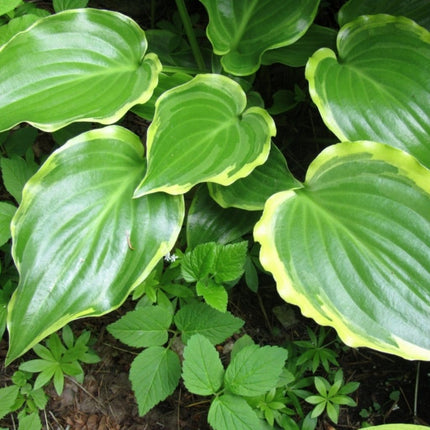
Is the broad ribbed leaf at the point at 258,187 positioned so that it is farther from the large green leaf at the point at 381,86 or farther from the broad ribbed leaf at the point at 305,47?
the broad ribbed leaf at the point at 305,47

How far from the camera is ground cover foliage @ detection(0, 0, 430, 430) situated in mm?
998

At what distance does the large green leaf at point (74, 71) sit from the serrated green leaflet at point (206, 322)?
0.49 m

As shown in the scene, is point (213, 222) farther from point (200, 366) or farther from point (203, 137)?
point (200, 366)

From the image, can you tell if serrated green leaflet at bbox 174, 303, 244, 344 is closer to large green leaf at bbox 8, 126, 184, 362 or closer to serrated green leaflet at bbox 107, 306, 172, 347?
serrated green leaflet at bbox 107, 306, 172, 347

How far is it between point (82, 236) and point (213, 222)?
14.1 inches

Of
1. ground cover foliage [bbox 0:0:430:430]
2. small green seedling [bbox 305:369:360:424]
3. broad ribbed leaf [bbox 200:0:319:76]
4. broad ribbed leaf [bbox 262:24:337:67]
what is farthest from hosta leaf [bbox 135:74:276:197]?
small green seedling [bbox 305:369:360:424]

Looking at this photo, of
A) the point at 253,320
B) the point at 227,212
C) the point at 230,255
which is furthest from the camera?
the point at 253,320

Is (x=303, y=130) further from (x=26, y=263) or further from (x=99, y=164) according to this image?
(x=26, y=263)

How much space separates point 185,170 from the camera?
1.05 meters

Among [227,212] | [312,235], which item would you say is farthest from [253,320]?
[312,235]

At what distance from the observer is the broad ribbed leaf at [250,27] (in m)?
1.23

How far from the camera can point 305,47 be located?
1.36m

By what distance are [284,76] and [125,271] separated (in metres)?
0.91

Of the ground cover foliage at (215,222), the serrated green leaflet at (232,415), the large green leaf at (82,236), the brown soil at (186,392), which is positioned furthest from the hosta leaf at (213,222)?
the serrated green leaflet at (232,415)
